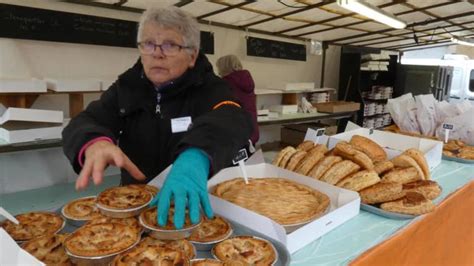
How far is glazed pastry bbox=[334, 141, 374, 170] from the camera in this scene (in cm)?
137

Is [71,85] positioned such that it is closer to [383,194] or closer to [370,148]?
[370,148]

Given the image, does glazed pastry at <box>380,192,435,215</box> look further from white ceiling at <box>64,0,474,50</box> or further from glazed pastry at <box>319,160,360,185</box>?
white ceiling at <box>64,0,474,50</box>

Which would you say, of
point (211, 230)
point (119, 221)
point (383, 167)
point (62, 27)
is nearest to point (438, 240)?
point (383, 167)

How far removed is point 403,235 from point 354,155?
1.38 feet

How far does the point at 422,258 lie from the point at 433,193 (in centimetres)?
25

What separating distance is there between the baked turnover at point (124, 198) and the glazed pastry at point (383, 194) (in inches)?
30.2

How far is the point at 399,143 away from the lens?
6.61 feet

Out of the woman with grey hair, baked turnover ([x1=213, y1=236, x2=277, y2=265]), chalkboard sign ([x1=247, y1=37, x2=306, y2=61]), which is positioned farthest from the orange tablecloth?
chalkboard sign ([x1=247, y1=37, x2=306, y2=61])

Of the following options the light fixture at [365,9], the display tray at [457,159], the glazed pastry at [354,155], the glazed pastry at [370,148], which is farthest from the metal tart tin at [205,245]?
the light fixture at [365,9]

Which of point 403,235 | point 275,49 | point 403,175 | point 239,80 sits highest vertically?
point 275,49

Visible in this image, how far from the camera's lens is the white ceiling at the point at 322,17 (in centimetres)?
338

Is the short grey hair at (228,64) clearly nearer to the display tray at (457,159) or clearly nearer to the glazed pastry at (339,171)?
the display tray at (457,159)

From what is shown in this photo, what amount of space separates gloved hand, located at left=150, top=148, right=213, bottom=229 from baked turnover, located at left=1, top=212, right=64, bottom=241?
11.1 inches

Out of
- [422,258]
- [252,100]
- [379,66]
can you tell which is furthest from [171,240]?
[379,66]
